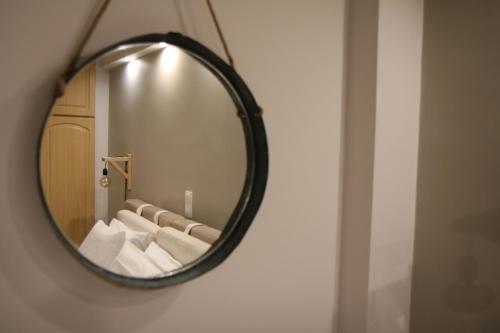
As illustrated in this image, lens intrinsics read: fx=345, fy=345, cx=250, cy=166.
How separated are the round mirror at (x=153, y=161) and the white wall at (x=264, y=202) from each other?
1.7 inches

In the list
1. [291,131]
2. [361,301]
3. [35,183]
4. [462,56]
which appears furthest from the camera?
[462,56]

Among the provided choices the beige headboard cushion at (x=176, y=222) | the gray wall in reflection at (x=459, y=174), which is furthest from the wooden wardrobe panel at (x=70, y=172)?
the gray wall in reflection at (x=459, y=174)

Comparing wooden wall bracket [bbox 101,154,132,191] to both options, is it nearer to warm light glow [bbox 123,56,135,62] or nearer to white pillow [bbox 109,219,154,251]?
white pillow [bbox 109,219,154,251]

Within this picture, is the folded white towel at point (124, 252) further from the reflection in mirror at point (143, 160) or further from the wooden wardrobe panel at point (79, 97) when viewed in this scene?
the wooden wardrobe panel at point (79, 97)

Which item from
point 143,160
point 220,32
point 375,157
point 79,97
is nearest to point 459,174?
point 375,157

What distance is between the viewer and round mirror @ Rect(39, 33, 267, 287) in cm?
71

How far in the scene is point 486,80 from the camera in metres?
1.27

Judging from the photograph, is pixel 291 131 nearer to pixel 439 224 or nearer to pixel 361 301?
pixel 361 301

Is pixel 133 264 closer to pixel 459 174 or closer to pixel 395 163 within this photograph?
pixel 395 163

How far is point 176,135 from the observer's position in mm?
878

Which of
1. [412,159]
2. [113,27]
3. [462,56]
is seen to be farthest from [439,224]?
[113,27]

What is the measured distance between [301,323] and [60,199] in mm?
832

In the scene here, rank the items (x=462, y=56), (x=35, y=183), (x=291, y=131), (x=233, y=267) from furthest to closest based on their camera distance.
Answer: (x=462, y=56)
(x=291, y=131)
(x=233, y=267)
(x=35, y=183)

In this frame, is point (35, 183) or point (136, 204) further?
point (136, 204)
